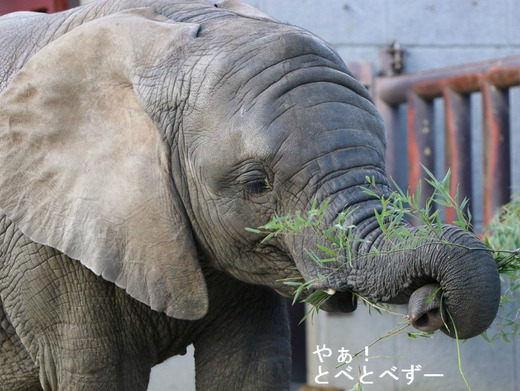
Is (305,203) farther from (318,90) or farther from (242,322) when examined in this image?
(242,322)

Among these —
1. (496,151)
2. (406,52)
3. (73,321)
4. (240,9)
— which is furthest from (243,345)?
(406,52)

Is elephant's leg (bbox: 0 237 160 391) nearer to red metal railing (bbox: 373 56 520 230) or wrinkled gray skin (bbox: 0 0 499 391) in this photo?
wrinkled gray skin (bbox: 0 0 499 391)

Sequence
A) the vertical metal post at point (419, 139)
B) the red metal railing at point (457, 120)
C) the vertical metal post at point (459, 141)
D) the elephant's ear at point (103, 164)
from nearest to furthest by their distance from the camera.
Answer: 1. the elephant's ear at point (103, 164)
2. the red metal railing at point (457, 120)
3. the vertical metal post at point (459, 141)
4. the vertical metal post at point (419, 139)

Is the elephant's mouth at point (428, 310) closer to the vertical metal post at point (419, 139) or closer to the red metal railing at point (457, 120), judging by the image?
the red metal railing at point (457, 120)

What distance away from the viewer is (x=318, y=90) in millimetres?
3369

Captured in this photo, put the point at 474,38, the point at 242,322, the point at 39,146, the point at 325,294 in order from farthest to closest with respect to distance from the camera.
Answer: the point at 474,38 → the point at 242,322 → the point at 39,146 → the point at 325,294

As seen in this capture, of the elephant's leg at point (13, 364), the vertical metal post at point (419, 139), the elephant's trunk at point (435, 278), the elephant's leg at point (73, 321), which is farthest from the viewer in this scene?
the vertical metal post at point (419, 139)

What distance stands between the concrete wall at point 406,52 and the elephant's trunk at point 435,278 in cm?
354

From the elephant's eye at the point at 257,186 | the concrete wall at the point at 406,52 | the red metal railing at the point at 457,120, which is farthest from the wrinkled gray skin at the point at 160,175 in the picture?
the concrete wall at the point at 406,52

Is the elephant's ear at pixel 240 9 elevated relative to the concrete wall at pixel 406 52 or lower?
Result: elevated

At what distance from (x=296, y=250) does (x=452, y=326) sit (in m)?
0.53

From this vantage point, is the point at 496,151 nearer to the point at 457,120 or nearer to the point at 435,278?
the point at 457,120

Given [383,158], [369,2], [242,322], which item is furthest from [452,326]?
[369,2]

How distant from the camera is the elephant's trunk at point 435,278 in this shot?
9.36ft
